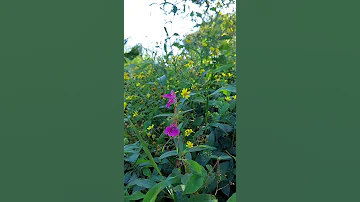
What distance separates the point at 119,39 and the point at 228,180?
53cm

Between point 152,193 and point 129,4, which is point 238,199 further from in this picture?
point 129,4

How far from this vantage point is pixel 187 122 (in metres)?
0.95

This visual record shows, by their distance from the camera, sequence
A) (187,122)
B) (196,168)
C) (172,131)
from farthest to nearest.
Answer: (187,122) → (172,131) → (196,168)

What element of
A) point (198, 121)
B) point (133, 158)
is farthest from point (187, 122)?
point (133, 158)

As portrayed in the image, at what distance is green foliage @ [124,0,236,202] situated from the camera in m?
0.73

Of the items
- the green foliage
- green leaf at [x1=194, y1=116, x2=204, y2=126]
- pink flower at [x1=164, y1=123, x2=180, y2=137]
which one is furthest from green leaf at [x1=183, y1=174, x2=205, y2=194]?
green leaf at [x1=194, y1=116, x2=204, y2=126]

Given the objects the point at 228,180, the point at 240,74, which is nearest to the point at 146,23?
the point at 228,180

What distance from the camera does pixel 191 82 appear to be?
3.66ft


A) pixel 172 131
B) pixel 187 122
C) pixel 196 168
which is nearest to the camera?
pixel 196 168

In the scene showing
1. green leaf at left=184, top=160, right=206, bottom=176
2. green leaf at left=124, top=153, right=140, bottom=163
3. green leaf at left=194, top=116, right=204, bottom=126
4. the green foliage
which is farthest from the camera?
green leaf at left=194, top=116, right=204, bottom=126

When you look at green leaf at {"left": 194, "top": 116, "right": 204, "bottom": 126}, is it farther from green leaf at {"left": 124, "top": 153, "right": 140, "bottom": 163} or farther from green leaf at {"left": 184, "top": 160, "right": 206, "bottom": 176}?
green leaf at {"left": 184, "top": 160, "right": 206, "bottom": 176}

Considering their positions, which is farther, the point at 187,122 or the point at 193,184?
the point at 187,122

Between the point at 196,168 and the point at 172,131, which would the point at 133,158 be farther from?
the point at 196,168

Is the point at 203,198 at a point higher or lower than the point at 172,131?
lower
